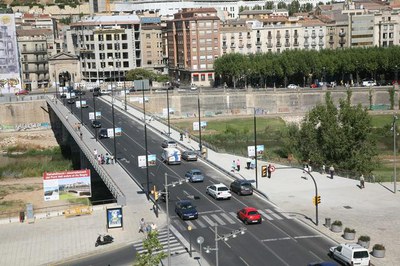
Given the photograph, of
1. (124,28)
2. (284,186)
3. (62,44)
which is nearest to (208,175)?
(284,186)

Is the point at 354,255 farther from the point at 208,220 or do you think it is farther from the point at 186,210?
the point at 186,210

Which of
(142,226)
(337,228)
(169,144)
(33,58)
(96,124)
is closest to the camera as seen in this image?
(337,228)

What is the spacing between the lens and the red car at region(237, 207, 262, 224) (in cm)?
4616

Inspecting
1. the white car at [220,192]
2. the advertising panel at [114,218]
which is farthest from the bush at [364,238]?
the advertising panel at [114,218]

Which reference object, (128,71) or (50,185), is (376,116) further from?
(50,185)

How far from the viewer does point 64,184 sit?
2071 inches

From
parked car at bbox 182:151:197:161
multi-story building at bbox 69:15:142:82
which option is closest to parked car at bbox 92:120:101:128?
parked car at bbox 182:151:197:161

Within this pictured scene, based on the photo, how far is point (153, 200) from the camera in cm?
5375

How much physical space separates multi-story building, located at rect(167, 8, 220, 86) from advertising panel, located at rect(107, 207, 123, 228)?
347ft

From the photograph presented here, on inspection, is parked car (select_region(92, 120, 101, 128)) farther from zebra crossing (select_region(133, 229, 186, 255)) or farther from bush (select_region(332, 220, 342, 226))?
bush (select_region(332, 220, 342, 226))

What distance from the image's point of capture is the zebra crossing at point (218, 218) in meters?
46.9

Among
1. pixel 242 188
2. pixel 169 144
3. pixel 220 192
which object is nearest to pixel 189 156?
pixel 169 144

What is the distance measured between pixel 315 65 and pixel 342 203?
87.6 metres

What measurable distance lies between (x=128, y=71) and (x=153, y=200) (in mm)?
106447
